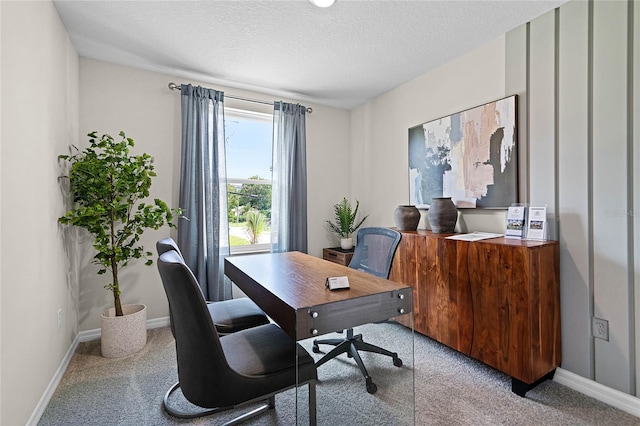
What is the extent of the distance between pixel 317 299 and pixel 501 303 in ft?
4.34

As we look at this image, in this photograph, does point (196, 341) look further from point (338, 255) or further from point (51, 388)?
point (338, 255)

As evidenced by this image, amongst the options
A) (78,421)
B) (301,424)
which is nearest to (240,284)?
(301,424)

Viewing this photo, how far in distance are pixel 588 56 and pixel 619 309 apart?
5.10 ft

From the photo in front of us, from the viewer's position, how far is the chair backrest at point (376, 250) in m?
2.17

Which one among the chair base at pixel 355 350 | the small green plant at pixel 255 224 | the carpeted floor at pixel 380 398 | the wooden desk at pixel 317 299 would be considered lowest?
the carpeted floor at pixel 380 398

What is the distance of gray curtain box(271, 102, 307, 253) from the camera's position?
3533 millimetres

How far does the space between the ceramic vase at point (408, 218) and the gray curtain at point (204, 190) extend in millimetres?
1805

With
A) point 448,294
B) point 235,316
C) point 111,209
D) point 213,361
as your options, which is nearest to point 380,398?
point 448,294

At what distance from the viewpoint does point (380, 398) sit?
177cm

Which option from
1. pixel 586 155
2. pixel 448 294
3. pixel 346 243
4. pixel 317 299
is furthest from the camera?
pixel 346 243

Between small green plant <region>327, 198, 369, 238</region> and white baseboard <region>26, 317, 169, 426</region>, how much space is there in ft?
7.12

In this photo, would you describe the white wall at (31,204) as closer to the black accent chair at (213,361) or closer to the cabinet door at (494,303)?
the black accent chair at (213,361)

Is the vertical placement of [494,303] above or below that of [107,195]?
below

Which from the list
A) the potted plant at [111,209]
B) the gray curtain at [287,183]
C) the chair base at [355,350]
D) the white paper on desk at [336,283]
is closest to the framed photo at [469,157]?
the gray curtain at [287,183]
